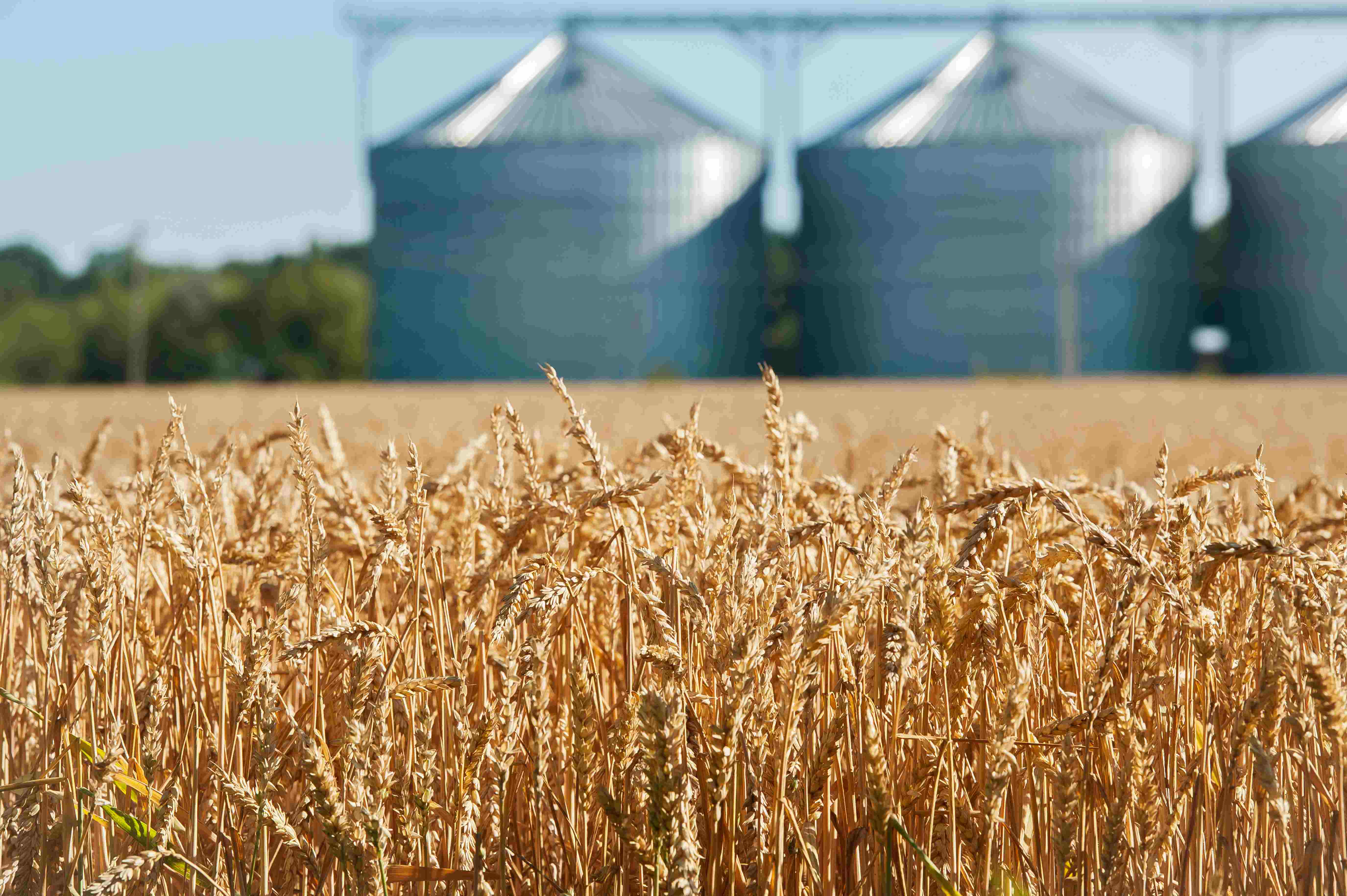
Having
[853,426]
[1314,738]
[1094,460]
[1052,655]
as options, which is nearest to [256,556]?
[1052,655]

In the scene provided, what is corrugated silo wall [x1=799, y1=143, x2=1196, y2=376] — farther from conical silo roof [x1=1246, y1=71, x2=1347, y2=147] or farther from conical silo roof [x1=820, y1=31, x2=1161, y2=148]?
conical silo roof [x1=1246, y1=71, x2=1347, y2=147]

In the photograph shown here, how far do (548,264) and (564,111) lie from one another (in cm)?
423

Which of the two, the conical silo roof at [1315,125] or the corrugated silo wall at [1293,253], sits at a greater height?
the conical silo roof at [1315,125]

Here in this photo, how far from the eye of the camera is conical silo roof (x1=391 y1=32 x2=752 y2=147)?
110 ft

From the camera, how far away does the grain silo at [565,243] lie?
33.2 meters

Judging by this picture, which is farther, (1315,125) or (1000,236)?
(1315,125)

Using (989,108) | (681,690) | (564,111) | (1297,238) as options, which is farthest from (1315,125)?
(681,690)

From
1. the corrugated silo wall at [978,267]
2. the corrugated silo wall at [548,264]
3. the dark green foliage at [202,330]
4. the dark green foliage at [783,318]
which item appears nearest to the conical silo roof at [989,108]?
the corrugated silo wall at [978,267]

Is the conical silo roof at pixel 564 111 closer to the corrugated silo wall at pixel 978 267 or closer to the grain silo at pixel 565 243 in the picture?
the grain silo at pixel 565 243

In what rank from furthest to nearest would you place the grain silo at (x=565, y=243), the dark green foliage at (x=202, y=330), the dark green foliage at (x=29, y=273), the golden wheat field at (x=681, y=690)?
the dark green foliage at (x=29, y=273), the dark green foliage at (x=202, y=330), the grain silo at (x=565, y=243), the golden wheat field at (x=681, y=690)

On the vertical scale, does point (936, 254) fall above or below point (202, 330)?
below

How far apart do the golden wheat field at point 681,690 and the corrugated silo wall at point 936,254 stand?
104 feet

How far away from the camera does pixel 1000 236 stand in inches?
1297

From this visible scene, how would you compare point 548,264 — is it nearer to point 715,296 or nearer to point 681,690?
point 715,296
